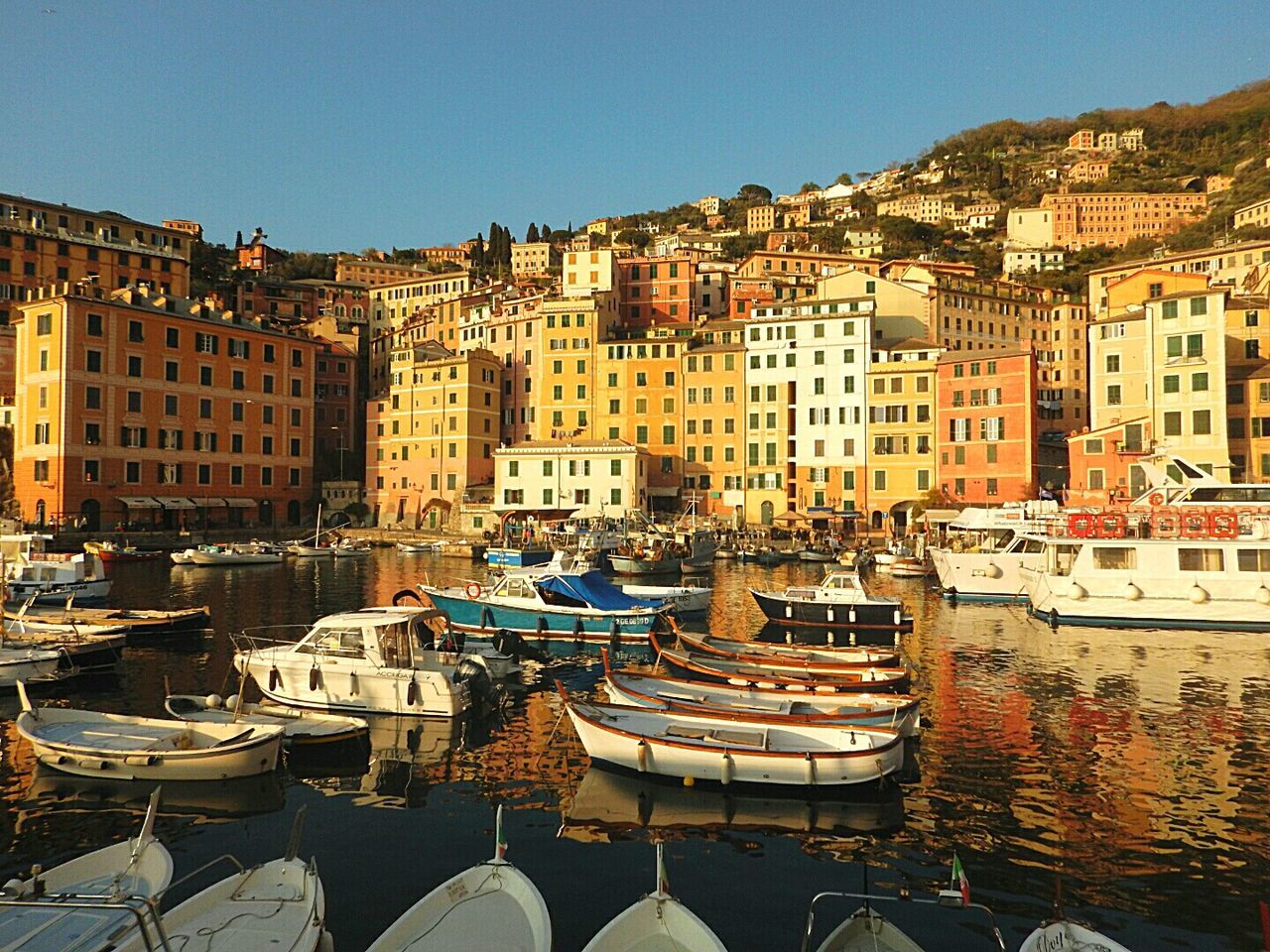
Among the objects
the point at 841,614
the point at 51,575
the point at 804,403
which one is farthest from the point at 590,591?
the point at 804,403

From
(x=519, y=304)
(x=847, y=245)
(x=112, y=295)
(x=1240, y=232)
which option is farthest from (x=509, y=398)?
(x=1240, y=232)

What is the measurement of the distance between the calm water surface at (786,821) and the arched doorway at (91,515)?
54.4m

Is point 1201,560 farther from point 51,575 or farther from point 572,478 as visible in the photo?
point 572,478

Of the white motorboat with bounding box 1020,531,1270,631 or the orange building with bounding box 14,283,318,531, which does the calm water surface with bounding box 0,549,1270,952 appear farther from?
the orange building with bounding box 14,283,318,531

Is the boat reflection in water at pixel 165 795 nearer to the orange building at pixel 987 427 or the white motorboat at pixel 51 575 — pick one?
the white motorboat at pixel 51 575

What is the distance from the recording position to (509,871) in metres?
10.5

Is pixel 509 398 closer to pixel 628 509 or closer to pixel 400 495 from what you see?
pixel 400 495

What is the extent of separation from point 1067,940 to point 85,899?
33.1ft

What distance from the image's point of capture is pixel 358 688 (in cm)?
2134

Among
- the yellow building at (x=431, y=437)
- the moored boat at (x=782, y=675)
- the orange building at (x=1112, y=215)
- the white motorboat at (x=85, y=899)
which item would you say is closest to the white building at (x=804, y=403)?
the yellow building at (x=431, y=437)

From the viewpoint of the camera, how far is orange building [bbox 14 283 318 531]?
2783 inches

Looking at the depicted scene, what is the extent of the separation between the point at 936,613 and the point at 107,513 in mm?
65568

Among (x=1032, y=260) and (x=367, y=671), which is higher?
(x=1032, y=260)

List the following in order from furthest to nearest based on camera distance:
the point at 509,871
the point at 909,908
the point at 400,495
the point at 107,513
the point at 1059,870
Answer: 1. the point at 400,495
2. the point at 107,513
3. the point at 1059,870
4. the point at 909,908
5. the point at 509,871
